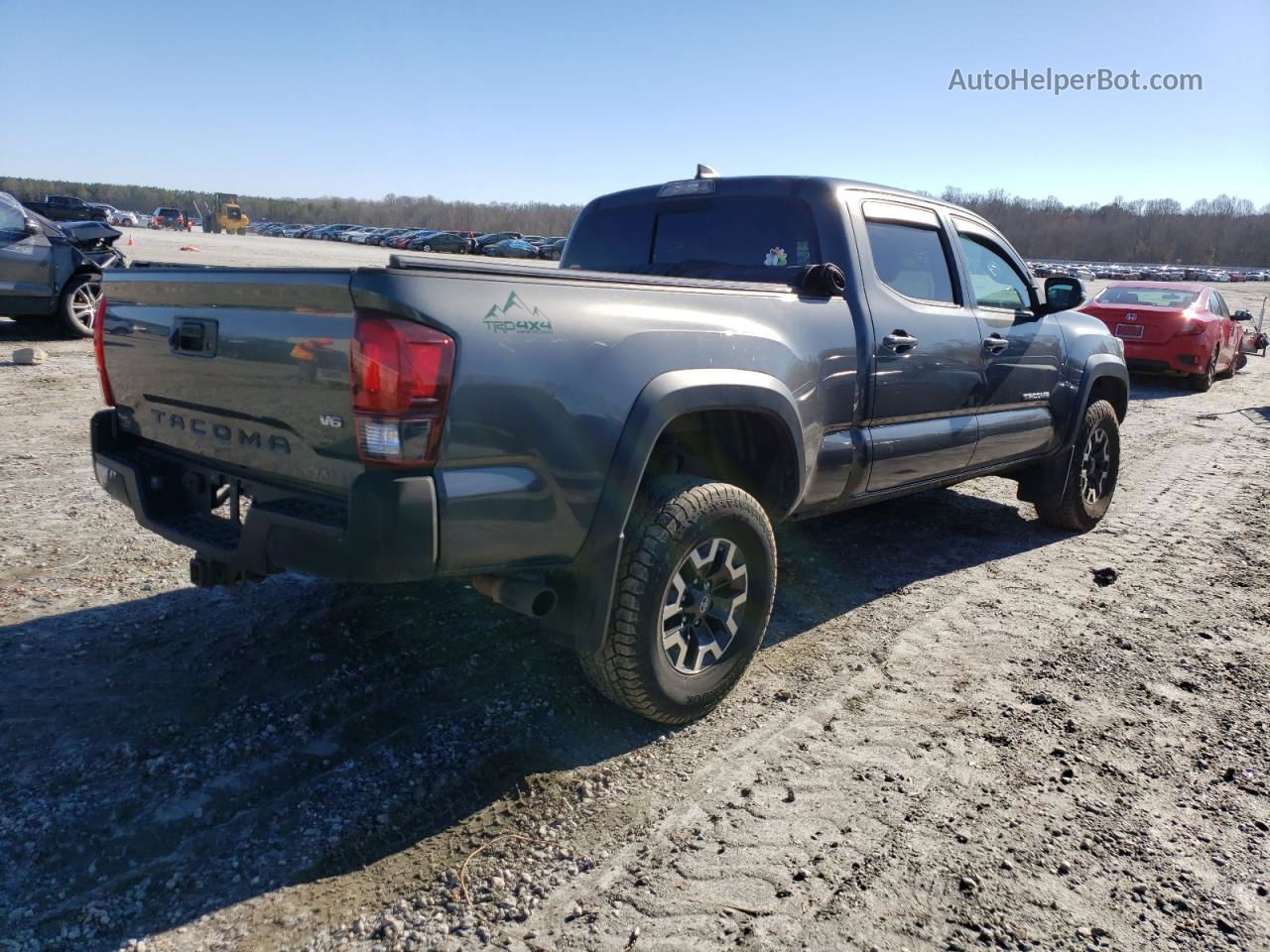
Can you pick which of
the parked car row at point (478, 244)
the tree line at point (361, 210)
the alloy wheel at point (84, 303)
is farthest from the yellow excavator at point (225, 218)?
the alloy wheel at point (84, 303)

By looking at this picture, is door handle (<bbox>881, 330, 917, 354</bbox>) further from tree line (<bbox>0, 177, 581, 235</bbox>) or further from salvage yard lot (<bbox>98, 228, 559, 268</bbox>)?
tree line (<bbox>0, 177, 581, 235</bbox>)

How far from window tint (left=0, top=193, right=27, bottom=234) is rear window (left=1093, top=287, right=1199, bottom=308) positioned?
48.1 ft

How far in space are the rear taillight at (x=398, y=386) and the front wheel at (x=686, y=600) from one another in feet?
2.90

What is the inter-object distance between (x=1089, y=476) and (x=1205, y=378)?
377 inches

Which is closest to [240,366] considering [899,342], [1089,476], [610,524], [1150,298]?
[610,524]

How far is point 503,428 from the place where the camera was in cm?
262

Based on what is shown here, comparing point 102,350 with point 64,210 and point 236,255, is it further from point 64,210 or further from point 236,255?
point 64,210

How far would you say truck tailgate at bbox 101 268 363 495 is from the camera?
8.42 feet

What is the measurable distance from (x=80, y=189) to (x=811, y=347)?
15224 centimetres

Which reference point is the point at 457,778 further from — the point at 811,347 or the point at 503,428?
the point at 811,347

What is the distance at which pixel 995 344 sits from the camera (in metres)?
4.92

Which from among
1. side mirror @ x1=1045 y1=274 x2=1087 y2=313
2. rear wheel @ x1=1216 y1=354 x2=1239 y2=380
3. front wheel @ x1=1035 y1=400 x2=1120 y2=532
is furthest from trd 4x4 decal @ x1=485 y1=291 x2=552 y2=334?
rear wheel @ x1=1216 y1=354 x2=1239 y2=380

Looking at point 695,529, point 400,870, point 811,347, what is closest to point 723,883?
point 400,870

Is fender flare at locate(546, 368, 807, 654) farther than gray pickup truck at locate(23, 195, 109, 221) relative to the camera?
No
